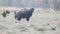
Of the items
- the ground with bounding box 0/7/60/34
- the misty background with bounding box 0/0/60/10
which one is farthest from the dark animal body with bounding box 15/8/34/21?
the misty background with bounding box 0/0/60/10

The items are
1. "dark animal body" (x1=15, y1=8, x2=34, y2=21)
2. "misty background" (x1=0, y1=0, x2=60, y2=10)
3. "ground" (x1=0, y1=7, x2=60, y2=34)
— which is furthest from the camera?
"misty background" (x1=0, y1=0, x2=60, y2=10)

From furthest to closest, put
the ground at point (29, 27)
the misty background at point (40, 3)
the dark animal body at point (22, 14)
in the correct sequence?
the misty background at point (40, 3), the dark animal body at point (22, 14), the ground at point (29, 27)

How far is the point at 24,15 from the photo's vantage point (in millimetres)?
10844

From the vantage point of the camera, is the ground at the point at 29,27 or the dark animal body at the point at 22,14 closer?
the ground at the point at 29,27

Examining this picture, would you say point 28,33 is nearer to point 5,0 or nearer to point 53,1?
point 53,1

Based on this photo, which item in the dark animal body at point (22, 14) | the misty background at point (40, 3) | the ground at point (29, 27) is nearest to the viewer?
the ground at point (29, 27)

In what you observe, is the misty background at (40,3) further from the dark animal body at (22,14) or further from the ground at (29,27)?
the ground at (29,27)

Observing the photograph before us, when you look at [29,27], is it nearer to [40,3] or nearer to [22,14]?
[22,14]

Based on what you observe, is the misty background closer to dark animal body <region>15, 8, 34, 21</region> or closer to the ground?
dark animal body <region>15, 8, 34, 21</region>

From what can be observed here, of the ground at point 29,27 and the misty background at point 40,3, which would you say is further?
the misty background at point 40,3

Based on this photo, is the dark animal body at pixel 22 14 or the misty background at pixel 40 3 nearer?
the dark animal body at pixel 22 14

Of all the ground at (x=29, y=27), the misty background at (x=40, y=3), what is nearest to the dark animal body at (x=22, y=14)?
the ground at (x=29, y=27)

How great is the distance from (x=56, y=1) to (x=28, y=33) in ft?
78.0

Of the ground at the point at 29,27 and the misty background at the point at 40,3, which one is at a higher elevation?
the ground at the point at 29,27
